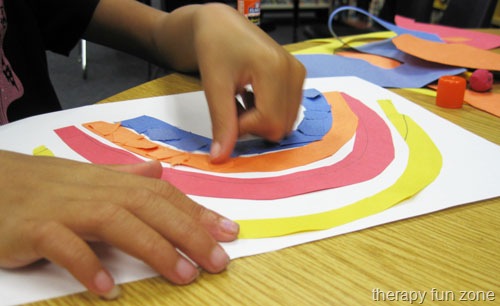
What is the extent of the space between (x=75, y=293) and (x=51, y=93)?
51 centimetres

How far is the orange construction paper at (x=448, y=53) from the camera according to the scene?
2.36 ft

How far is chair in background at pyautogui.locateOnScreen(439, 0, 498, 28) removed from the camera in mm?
1184

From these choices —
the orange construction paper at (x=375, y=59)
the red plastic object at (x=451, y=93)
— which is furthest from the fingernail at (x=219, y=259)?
the orange construction paper at (x=375, y=59)

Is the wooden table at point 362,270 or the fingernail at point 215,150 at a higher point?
the fingernail at point 215,150

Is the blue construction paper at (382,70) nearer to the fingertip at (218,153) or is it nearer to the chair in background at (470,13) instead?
the fingertip at (218,153)

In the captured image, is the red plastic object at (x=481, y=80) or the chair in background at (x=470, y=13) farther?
A: the chair in background at (x=470, y=13)

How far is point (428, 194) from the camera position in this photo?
39cm

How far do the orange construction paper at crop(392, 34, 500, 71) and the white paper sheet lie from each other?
0.56ft

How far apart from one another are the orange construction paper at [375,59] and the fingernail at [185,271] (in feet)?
1.87

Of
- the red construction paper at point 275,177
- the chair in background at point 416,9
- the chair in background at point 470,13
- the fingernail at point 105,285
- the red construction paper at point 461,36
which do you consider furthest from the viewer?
the chair in background at point 416,9

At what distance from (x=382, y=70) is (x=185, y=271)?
0.55m

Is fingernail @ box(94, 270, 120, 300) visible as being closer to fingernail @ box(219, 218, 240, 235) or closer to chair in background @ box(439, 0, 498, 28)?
fingernail @ box(219, 218, 240, 235)

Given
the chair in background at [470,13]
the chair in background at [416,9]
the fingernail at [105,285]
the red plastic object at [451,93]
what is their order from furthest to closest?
1. the chair in background at [416,9]
2. the chair in background at [470,13]
3. the red plastic object at [451,93]
4. the fingernail at [105,285]

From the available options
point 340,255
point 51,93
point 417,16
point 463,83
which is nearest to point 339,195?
point 340,255
